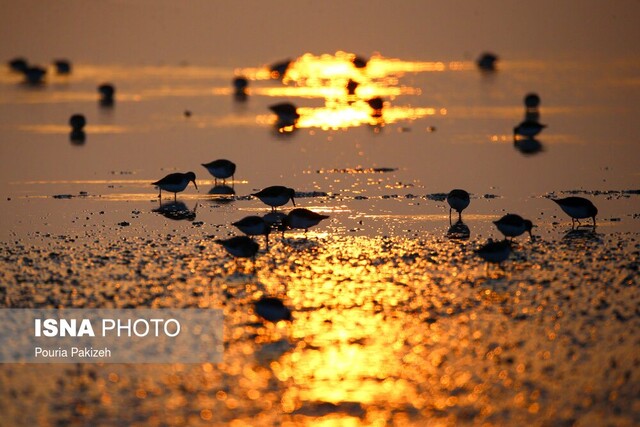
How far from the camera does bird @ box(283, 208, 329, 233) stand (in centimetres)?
2494

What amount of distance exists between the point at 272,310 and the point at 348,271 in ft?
12.0

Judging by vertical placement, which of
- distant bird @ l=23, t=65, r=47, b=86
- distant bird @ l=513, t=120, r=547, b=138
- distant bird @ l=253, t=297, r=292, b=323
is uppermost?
distant bird @ l=23, t=65, r=47, b=86

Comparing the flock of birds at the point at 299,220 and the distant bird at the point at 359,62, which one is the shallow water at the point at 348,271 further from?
the distant bird at the point at 359,62

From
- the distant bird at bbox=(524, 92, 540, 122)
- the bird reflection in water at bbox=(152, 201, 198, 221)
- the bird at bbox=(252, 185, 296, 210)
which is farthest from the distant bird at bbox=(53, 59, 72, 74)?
the bird at bbox=(252, 185, 296, 210)

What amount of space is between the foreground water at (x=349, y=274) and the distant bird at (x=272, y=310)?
22cm

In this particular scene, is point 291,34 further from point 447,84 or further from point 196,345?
point 196,345

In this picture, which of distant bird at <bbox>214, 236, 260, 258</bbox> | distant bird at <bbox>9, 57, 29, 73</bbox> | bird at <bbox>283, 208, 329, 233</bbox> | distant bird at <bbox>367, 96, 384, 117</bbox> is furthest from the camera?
distant bird at <bbox>9, 57, 29, 73</bbox>

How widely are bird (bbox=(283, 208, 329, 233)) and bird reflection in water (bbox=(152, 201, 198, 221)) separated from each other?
3.63 metres

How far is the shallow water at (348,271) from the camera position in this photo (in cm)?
1516

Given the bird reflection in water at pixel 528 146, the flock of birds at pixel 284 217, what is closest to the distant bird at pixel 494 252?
the flock of birds at pixel 284 217

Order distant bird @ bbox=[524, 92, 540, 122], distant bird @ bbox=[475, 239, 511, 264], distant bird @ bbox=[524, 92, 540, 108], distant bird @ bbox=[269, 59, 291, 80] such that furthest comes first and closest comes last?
1. distant bird @ bbox=[269, 59, 291, 80]
2. distant bird @ bbox=[524, 92, 540, 108]
3. distant bird @ bbox=[524, 92, 540, 122]
4. distant bird @ bbox=[475, 239, 511, 264]

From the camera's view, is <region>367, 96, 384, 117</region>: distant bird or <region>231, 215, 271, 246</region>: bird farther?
<region>367, 96, 384, 117</region>: distant bird

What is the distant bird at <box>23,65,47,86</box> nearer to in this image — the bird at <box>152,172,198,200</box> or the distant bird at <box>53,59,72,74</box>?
the distant bird at <box>53,59,72,74</box>

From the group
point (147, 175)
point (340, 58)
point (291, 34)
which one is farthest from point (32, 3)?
point (147, 175)
